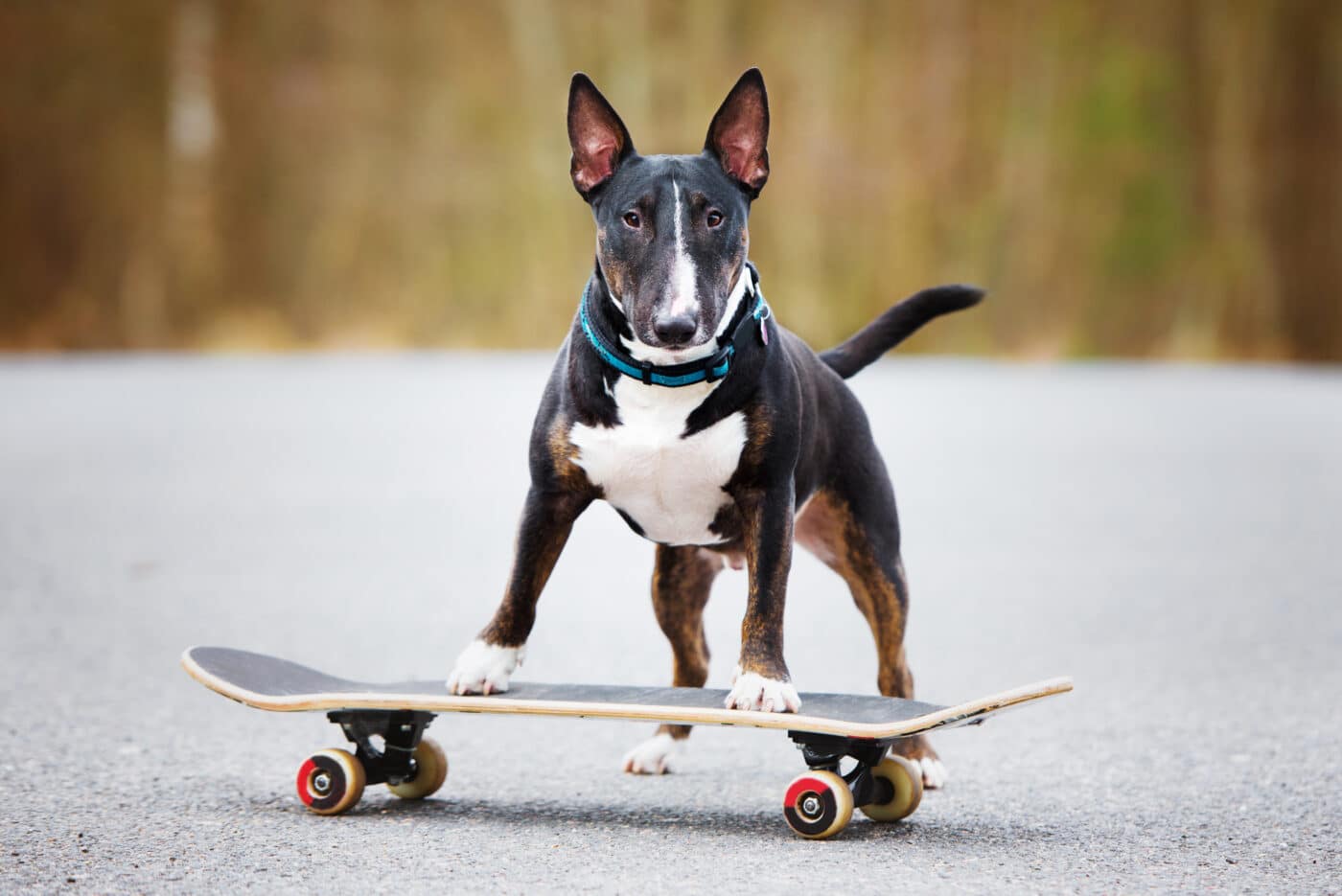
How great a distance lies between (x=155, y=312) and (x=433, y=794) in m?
17.7

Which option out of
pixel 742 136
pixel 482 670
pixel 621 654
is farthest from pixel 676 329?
pixel 621 654

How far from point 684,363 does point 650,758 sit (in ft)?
4.40

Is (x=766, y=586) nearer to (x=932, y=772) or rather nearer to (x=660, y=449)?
(x=660, y=449)

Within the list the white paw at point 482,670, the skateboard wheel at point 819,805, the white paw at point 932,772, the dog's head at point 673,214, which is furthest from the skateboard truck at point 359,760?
the white paw at point 932,772

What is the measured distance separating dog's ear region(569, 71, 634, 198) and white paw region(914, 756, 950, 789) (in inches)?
66.9

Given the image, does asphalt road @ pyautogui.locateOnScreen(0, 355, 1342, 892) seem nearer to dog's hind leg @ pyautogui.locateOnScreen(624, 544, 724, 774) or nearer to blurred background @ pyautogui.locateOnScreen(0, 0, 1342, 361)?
dog's hind leg @ pyautogui.locateOnScreen(624, 544, 724, 774)

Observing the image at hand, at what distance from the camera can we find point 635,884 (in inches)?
122

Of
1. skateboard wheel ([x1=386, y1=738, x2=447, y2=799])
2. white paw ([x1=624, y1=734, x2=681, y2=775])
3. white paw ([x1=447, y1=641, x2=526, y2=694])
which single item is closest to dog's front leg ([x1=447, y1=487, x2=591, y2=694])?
white paw ([x1=447, y1=641, x2=526, y2=694])

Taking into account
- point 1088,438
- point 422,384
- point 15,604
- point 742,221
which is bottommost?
point 15,604

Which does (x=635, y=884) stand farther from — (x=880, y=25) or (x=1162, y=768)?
(x=880, y=25)

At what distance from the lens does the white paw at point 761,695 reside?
3.42m

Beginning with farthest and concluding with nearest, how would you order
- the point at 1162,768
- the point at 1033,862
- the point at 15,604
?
the point at 15,604, the point at 1162,768, the point at 1033,862

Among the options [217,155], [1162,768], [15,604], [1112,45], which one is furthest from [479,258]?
[1162,768]

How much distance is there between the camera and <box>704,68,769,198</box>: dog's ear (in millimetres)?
3668
